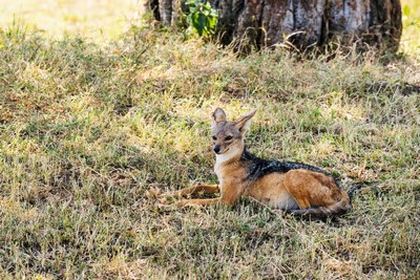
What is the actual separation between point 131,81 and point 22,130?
1.22 meters

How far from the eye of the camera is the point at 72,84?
7.66 metres

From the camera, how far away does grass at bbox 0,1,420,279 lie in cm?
539

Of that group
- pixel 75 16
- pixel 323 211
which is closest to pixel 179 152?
pixel 323 211

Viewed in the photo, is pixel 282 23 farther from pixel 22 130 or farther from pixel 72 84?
Result: pixel 22 130

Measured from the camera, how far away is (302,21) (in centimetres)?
861

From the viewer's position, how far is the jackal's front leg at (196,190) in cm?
625

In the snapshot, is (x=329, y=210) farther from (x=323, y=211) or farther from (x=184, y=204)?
(x=184, y=204)

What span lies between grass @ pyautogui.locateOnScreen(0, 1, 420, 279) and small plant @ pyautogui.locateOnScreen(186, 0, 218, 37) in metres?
0.19

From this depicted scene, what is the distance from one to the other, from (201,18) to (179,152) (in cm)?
214

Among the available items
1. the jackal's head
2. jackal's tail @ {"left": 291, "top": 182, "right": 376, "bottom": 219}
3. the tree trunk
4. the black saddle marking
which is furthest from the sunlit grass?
jackal's tail @ {"left": 291, "top": 182, "right": 376, "bottom": 219}

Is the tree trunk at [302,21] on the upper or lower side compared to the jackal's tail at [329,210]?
upper

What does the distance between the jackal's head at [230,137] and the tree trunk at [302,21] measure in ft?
7.89

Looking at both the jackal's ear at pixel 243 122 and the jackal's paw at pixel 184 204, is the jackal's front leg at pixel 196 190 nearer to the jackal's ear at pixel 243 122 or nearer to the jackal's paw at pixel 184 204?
the jackal's paw at pixel 184 204

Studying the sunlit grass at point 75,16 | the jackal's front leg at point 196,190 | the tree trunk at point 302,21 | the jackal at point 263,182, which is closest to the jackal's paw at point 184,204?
the jackal at point 263,182
